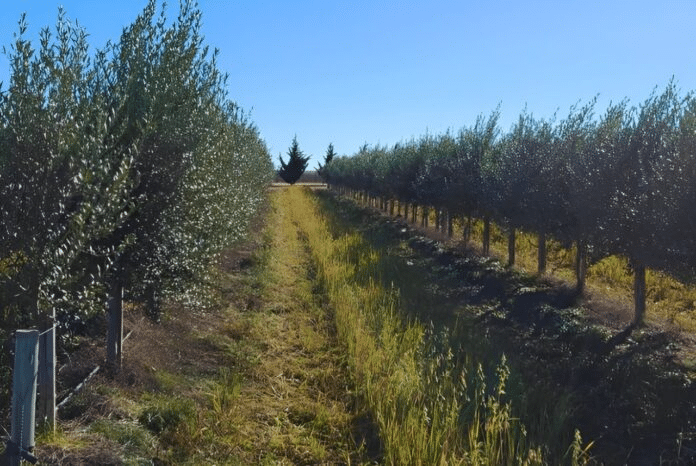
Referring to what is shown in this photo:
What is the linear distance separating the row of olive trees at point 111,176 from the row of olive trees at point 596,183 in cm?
575

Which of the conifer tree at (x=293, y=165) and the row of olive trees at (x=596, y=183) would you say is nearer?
the row of olive trees at (x=596, y=183)

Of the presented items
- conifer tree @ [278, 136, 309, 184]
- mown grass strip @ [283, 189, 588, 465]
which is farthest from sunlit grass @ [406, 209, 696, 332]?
conifer tree @ [278, 136, 309, 184]

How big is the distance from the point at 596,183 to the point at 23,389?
360 inches

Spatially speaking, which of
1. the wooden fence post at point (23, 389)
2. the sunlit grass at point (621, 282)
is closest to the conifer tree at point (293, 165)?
the sunlit grass at point (621, 282)

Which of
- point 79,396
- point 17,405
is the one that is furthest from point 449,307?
point 17,405

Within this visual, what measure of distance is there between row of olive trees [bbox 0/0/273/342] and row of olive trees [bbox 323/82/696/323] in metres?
5.75

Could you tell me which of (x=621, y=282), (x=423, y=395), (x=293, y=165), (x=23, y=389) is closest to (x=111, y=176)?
(x=23, y=389)

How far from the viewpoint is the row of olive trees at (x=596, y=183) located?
8609 millimetres

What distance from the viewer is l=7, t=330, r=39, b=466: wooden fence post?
14.3 ft

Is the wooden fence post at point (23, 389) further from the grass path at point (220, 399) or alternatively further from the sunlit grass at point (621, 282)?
the sunlit grass at point (621, 282)

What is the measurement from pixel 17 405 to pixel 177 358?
3549 mm

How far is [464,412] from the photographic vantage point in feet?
19.6

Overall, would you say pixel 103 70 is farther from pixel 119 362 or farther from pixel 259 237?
pixel 259 237

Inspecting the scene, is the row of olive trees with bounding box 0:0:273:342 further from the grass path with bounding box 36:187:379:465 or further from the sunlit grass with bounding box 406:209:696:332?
the sunlit grass with bounding box 406:209:696:332
